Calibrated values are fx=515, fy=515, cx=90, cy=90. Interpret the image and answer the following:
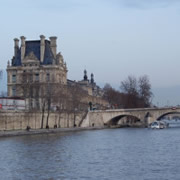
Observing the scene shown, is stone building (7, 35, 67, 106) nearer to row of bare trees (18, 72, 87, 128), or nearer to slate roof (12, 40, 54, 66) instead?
slate roof (12, 40, 54, 66)

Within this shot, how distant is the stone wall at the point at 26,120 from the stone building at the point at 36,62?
428 inches

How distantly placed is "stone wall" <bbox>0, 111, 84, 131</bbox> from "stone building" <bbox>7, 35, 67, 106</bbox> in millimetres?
10861

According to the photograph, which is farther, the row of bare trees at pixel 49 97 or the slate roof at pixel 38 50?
the slate roof at pixel 38 50

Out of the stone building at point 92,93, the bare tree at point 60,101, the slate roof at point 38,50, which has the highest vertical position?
the slate roof at point 38,50

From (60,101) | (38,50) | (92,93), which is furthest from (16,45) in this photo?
(92,93)

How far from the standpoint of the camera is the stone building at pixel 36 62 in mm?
91625

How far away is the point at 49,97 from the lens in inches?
2827

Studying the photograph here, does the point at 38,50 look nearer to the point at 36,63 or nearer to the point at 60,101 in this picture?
the point at 36,63

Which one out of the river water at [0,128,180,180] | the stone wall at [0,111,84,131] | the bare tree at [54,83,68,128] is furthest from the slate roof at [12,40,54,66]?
the river water at [0,128,180,180]

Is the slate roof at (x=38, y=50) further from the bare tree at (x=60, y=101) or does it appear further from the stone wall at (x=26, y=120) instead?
the stone wall at (x=26, y=120)

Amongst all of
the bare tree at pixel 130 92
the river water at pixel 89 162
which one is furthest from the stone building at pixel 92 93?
the river water at pixel 89 162

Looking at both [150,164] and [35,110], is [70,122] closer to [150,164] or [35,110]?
[35,110]

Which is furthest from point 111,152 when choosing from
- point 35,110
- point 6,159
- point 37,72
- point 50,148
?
point 37,72

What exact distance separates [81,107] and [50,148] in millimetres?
58123
